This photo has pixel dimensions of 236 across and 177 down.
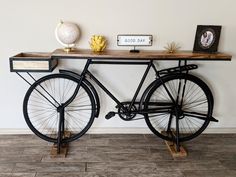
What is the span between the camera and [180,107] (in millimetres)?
2621

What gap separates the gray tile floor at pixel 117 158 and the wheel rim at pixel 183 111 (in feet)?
0.40

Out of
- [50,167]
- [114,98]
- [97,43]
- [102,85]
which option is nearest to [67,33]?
[97,43]

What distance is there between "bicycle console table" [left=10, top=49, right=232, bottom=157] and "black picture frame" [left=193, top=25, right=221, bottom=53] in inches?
4.2

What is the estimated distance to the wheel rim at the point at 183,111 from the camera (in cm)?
268

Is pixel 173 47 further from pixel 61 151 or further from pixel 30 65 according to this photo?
pixel 61 151

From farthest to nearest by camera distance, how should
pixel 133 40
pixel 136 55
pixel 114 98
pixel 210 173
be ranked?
pixel 114 98, pixel 133 40, pixel 136 55, pixel 210 173

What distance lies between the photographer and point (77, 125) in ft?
9.27

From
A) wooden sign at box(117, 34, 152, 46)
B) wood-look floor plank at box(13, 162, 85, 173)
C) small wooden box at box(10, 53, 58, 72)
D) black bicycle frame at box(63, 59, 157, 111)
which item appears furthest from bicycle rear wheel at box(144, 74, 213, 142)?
small wooden box at box(10, 53, 58, 72)

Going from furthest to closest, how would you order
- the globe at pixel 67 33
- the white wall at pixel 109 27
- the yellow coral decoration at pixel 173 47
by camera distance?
the yellow coral decoration at pixel 173 47 → the white wall at pixel 109 27 → the globe at pixel 67 33

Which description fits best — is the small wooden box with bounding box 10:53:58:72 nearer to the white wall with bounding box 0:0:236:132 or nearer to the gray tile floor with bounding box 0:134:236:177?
the white wall with bounding box 0:0:236:132

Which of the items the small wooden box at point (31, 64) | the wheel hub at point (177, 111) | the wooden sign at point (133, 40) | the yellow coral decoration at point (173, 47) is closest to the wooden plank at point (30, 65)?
the small wooden box at point (31, 64)

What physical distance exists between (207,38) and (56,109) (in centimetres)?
162

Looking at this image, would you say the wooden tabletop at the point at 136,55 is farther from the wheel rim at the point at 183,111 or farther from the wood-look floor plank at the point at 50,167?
the wood-look floor plank at the point at 50,167

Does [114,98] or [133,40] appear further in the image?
[114,98]
